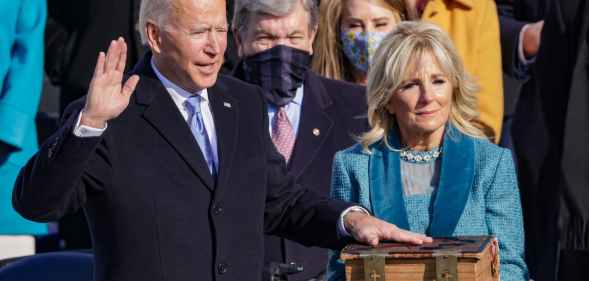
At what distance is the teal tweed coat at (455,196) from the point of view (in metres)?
5.36

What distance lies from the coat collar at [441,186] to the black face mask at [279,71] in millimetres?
1003

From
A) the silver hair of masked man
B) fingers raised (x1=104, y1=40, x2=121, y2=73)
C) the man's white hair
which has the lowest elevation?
the silver hair of masked man

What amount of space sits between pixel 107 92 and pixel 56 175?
281mm

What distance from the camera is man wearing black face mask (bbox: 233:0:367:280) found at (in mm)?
6398

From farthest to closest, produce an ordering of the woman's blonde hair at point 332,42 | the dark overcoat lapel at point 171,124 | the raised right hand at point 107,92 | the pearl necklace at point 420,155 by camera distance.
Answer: the woman's blonde hair at point 332,42
the pearl necklace at point 420,155
the dark overcoat lapel at point 171,124
the raised right hand at point 107,92

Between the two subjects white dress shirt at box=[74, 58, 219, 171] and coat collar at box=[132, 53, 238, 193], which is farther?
white dress shirt at box=[74, 58, 219, 171]

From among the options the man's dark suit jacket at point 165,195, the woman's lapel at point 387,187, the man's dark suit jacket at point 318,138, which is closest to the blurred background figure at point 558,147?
the man's dark suit jacket at point 318,138

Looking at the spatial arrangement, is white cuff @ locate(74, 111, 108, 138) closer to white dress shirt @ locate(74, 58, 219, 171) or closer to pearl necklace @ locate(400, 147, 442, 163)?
white dress shirt @ locate(74, 58, 219, 171)

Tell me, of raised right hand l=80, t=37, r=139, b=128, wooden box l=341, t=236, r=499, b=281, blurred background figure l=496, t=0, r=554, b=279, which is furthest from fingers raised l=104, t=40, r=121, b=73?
blurred background figure l=496, t=0, r=554, b=279

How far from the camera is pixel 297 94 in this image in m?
6.62

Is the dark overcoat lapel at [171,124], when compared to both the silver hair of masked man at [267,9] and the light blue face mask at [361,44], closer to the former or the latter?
the silver hair of masked man at [267,9]

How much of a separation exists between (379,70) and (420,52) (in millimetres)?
172

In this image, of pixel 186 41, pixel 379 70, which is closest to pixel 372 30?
pixel 379 70

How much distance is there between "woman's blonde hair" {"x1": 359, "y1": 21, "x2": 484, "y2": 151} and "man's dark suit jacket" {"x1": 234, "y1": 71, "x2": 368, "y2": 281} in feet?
1.52
